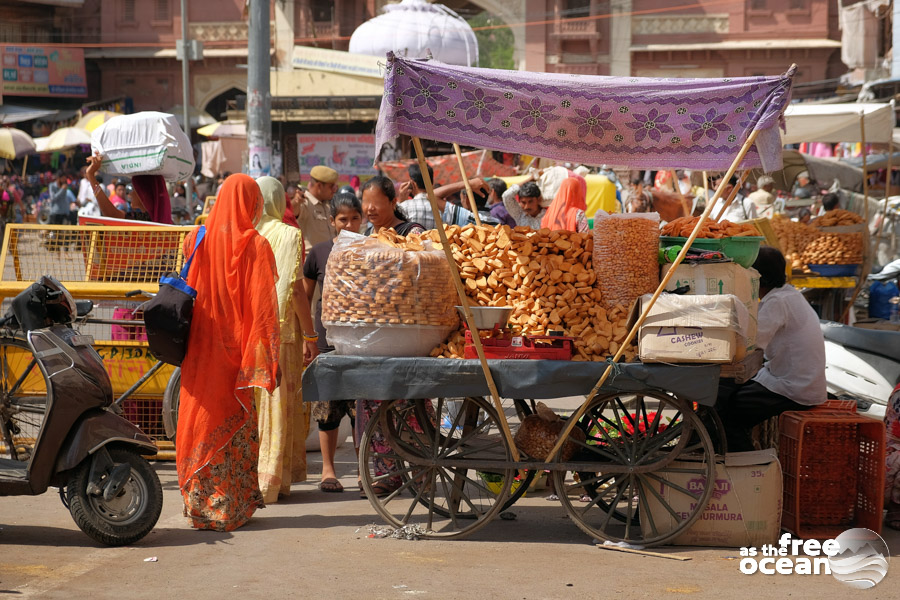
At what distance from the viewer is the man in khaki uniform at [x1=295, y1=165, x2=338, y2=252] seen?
838 centimetres

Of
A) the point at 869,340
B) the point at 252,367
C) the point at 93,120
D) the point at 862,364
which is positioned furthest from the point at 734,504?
the point at 93,120

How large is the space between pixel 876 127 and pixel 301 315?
26.4 ft

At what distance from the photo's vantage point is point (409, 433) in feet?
16.9

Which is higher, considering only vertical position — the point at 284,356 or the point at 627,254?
the point at 627,254

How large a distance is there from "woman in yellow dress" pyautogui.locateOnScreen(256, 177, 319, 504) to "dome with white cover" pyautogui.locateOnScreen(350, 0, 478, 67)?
58.4 feet

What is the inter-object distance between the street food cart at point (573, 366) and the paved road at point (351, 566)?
0.21 metres

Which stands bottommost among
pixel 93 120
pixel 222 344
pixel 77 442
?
pixel 77 442

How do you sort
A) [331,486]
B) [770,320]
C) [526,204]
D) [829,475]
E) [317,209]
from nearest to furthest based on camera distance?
1. [829,475]
2. [770,320]
3. [331,486]
4. [526,204]
5. [317,209]

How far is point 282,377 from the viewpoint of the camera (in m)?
5.82

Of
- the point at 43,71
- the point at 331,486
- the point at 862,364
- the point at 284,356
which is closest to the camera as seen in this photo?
the point at 284,356

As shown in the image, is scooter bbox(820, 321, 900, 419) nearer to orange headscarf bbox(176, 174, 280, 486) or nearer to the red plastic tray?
the red plastic tray

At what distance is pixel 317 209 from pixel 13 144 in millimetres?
20699

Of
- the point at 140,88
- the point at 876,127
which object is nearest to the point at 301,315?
the point at 876,127

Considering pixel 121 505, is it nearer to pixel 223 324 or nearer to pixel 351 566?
pixel 223 324
